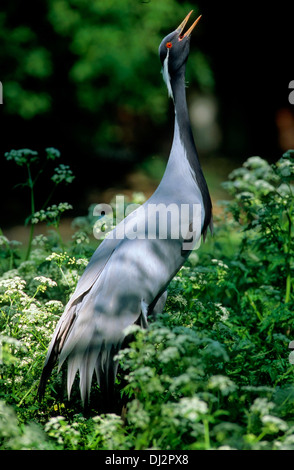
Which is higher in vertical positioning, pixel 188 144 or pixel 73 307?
pixel 188 144

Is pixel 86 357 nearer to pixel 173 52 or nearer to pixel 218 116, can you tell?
pixel 173 52

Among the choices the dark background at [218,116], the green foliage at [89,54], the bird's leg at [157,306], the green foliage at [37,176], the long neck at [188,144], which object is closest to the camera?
the bird's leg at [157,306]

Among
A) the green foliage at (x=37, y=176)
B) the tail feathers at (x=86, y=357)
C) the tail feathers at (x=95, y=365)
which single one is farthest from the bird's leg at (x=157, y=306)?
the green foliage at (x=37, y=176)

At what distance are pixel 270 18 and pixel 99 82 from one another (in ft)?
9.56

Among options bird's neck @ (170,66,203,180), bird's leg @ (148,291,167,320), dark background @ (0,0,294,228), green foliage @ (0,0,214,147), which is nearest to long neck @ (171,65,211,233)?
bird's neck @ (170,66,203,180)

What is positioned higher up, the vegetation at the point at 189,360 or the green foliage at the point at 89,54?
the green foliage at the point at 89,54

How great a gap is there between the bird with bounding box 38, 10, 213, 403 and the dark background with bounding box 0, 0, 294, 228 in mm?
4748

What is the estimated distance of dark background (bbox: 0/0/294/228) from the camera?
8.28m

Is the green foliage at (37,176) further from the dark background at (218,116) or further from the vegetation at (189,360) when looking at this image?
the dark background at (218,116)

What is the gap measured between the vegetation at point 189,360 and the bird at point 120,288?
15 cm

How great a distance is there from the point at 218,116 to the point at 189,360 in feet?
30.0

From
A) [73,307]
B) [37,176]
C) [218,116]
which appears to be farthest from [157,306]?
[218,116]

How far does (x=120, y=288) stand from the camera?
2.74 metres

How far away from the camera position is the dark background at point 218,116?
828cm
